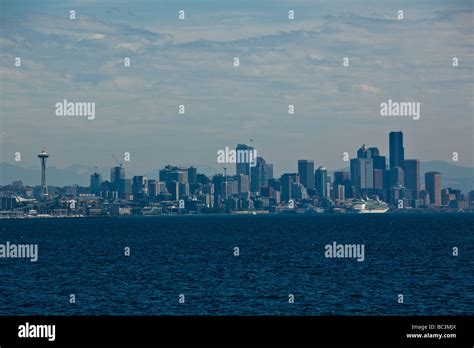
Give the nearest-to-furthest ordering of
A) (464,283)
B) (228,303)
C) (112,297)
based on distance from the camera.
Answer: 1. (228,303)
2. (112,297)
3. (464,283)

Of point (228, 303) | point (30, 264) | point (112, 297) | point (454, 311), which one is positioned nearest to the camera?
point (454, 311)
